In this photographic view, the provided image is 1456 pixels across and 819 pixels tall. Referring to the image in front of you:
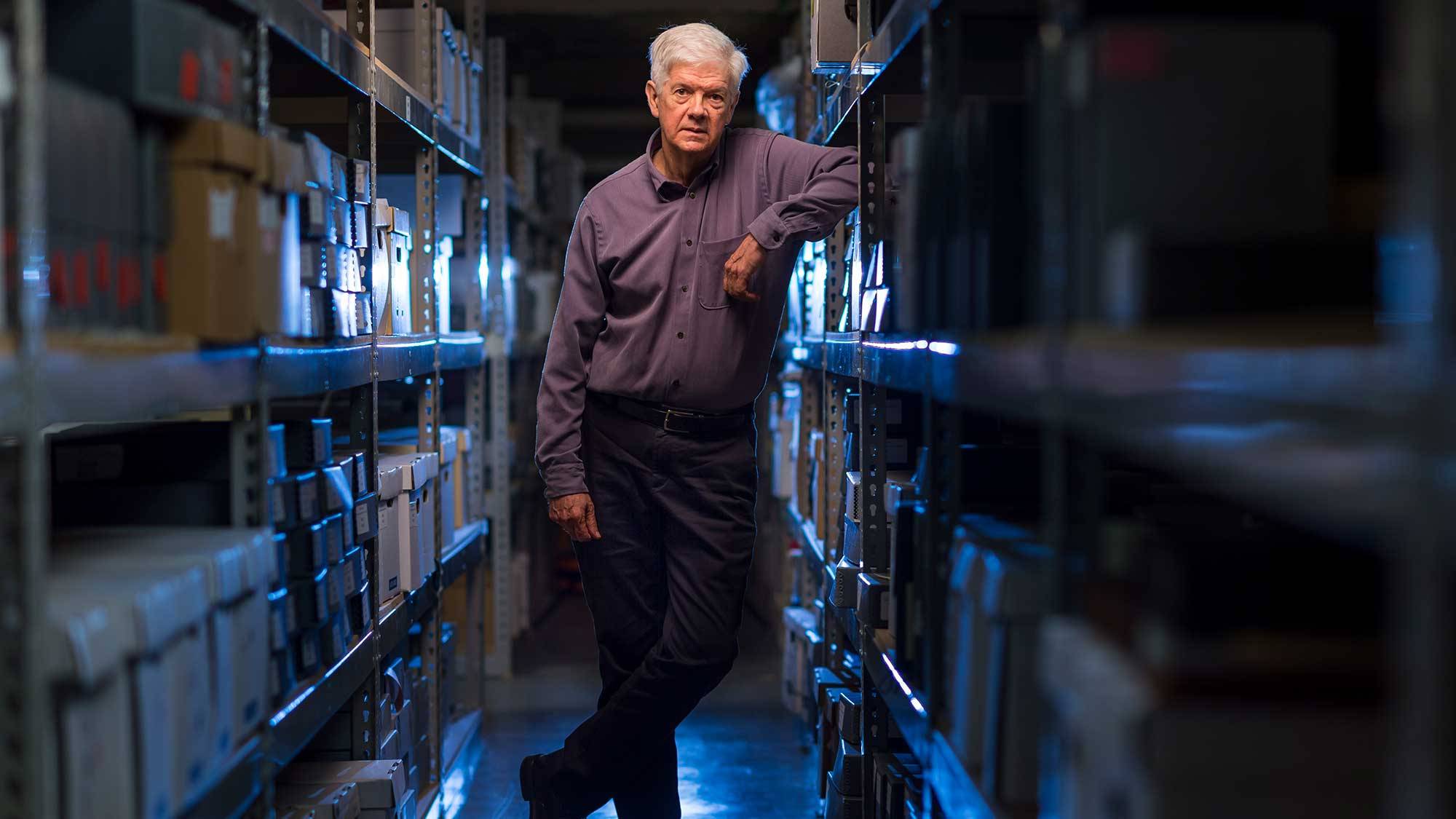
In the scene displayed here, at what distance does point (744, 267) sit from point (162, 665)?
4.31 ft

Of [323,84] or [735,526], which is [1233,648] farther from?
[323,84]

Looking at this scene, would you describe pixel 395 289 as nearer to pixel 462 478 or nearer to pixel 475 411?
pixel 462 478

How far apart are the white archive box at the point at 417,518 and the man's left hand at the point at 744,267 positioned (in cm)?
90

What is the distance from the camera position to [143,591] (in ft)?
3.93

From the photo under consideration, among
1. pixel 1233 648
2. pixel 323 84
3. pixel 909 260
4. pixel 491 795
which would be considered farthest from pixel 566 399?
pixel 1233 648

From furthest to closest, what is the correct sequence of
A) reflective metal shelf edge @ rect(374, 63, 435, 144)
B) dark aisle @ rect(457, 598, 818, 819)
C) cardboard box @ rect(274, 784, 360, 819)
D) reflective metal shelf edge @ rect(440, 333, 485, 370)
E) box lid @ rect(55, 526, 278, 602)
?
reflective metal shelf edge @ rect(440, 333, 485, 370) < dark aisle @ rect(457, 598, 818, 819) < reflective metal shelf edge @ rect(374, 63, 435, 144) < cardboard box @ rect(274, 784, 360, 819) < box lid @ rect(55, 526, 278, 602)

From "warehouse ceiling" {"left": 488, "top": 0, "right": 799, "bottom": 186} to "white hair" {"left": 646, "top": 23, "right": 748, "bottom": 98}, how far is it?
1.82 meters

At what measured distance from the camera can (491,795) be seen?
3146 millimetres

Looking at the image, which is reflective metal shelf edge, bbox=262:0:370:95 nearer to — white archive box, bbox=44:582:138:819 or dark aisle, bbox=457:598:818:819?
white archive box, bbox=44:582:138:819

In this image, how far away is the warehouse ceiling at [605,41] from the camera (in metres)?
4.26

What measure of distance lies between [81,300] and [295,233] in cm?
52

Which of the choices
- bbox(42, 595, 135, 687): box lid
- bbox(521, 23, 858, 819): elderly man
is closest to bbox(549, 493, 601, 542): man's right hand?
bbox(521, 23, 858, 819): elderly man

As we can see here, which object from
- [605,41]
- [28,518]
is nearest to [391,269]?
[28,518]

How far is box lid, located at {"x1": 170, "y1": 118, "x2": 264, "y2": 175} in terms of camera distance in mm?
1383
